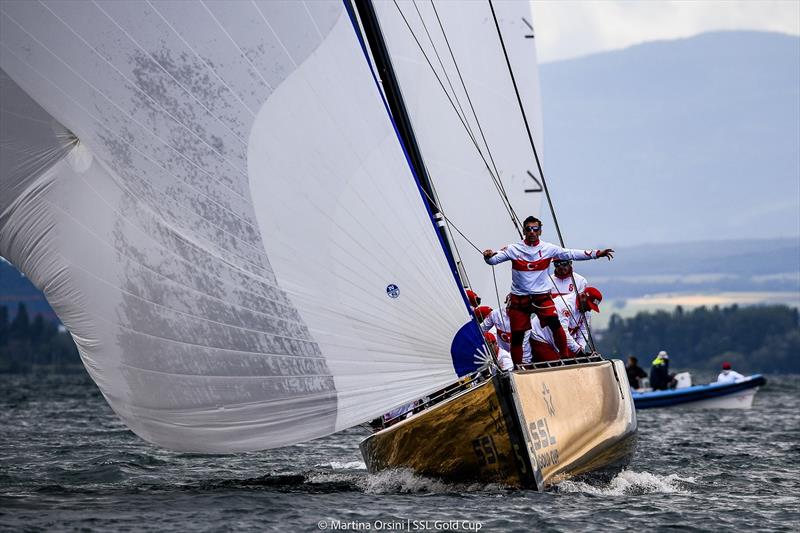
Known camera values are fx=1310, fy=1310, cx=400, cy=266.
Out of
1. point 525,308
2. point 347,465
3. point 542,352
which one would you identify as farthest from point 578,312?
point 347,465

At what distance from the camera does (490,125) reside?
63.6ft

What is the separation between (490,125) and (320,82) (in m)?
8.44

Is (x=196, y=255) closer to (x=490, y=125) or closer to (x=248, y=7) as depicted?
(x=248, y=7)

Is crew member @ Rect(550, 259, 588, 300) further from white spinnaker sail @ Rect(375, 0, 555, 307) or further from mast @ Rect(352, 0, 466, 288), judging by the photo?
white spinnaker sail @ Rect(375, 0, 555, 307)

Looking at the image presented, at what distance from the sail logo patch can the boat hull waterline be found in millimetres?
18849

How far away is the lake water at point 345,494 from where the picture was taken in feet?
33.5

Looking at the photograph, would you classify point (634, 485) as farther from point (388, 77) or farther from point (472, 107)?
point (472, 107)

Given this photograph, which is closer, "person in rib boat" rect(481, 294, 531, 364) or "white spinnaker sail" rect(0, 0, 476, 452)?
"white spinnaker sail" rect(0, 0, 476, 452)

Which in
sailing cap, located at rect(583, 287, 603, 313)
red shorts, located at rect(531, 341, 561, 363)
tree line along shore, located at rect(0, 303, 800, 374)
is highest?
tree line along shore, located at rect(0, 303, 800, 374)

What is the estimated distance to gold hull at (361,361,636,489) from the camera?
36.1 ft

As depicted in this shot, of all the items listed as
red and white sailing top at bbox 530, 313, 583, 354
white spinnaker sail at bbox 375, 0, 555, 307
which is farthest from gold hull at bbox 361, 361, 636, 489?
white spinnaker sail at bbox 375, 0, 555, 307

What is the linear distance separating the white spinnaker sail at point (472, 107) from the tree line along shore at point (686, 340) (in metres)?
79.5

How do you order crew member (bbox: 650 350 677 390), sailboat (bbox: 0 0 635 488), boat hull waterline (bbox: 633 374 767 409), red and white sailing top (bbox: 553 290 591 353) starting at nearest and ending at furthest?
sailboat (bbox: 0 0 635 488)
red and white sailing top (bbox: 553 290 591 353)
boat hull waterline (bbox: 633 374 767 409)
crew member (bbox: 650 350 677 390)

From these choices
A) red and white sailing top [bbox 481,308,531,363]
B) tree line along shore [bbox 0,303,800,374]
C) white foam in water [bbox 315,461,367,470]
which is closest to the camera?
red and white sailing top [bbox 481,308,531,363]
